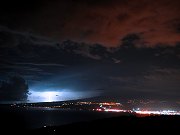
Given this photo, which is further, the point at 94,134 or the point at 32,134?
the point at 32,134

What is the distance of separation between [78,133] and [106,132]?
376 cm

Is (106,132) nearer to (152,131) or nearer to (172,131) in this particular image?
(152,131)

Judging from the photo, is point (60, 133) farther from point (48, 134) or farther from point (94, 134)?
point (94, 134)

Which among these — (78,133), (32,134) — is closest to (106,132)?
(78,133)

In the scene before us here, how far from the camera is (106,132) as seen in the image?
33.4 m

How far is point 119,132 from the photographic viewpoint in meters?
33.1

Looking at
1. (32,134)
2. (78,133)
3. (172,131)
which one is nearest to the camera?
(172,131)

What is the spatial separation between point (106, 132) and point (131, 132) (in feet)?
10.1

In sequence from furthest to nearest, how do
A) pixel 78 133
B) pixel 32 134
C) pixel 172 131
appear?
pixel 32 134 < pixel 78 133 < pixel 172 131

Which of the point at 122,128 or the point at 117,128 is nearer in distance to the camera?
the point at 122,128

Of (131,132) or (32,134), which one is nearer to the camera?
(131,132)

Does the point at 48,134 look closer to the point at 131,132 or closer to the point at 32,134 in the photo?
the point at 32,134

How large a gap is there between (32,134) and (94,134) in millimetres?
9862

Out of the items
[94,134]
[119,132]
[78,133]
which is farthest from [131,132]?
[78,133]
